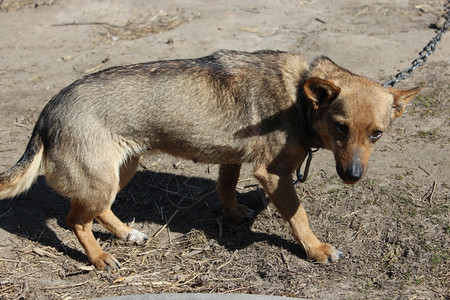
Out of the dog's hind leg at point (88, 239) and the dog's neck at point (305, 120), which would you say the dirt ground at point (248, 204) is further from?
the dog's neck at point (305, 120)

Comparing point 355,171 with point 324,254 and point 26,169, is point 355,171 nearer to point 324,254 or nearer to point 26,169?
point 324,254

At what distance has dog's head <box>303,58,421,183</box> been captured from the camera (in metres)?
4.75

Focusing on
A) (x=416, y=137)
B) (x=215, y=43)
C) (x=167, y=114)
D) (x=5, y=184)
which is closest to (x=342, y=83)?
(x=167, y=114)

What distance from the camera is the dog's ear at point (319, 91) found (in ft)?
15.4

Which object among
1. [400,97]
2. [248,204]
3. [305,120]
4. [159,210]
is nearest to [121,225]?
[159,210]

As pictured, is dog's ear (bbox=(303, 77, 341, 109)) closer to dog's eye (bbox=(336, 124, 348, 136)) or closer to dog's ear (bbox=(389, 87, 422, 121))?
dog's eye (bbox=(336, 124, 348, 136))

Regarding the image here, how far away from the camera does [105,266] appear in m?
5.44

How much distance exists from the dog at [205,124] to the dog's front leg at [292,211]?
0.03 ft

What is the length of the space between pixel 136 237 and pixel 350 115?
273 cm

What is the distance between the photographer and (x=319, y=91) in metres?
4.85

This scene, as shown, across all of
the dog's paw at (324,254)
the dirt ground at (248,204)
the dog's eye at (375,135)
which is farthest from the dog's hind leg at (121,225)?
the dog's eye at (375,135)

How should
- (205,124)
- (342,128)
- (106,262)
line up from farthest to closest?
(106,262) → (205,124) → (342,128)

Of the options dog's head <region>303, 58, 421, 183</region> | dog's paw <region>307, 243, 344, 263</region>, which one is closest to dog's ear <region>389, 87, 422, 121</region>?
dog's head <region>303, 58, 421, 183</region>

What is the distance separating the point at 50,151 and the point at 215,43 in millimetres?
5434
